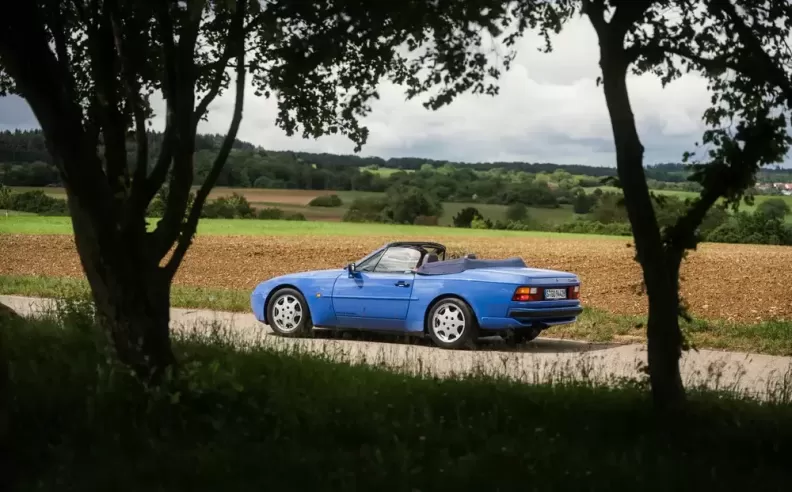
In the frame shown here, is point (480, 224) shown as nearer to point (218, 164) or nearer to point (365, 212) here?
point (365, 212)

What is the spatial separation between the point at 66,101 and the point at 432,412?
352cm

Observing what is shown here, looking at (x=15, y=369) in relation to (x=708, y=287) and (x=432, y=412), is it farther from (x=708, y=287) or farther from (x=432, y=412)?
(x=708, y=287)

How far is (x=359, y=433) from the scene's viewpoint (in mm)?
6766

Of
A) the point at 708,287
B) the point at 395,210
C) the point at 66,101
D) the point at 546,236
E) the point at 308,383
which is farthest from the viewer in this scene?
the point at 395,210

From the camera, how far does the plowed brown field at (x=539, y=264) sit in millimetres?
19156

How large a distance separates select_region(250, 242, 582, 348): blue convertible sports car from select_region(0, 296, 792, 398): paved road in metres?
0.28

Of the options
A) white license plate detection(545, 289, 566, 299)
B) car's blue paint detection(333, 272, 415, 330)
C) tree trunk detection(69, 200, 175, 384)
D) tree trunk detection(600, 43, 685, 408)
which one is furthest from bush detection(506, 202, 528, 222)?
tree trunk detection(600, 43, 685, 408)

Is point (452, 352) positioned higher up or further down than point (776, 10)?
further down

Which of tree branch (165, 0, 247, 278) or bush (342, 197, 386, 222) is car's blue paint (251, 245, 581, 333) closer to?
tree branch (165, 0, 247, 278)

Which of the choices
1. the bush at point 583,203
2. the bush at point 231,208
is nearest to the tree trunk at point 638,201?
the bush at point 583,203

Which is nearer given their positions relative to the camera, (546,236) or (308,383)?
(308,383)

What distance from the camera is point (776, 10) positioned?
7477mm

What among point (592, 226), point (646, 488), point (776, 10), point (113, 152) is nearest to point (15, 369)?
point (113, 152)

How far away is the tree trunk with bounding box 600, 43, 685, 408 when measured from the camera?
7.07 metres
